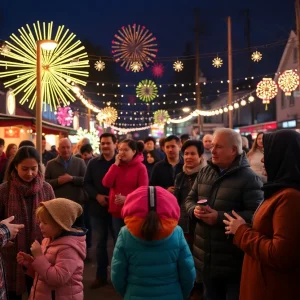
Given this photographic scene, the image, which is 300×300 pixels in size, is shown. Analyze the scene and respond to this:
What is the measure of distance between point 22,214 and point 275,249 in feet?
7.85

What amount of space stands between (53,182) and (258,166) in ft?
11.9

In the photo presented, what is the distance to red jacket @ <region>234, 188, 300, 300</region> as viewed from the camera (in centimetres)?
254

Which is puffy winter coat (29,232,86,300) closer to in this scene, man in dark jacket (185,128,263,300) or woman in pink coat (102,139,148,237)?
man in dark jacket (185,128,263,300)

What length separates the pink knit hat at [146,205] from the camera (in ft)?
9.23

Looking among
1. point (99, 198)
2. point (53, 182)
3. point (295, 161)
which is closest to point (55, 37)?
point (53, 182)

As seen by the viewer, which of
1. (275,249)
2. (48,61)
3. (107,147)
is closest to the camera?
(275,249)

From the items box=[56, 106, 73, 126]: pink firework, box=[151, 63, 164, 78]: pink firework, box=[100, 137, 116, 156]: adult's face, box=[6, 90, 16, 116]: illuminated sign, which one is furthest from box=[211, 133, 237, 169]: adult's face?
box=[56, 106, 73, 126]: pink firework

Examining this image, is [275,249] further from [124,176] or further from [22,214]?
[124,176]

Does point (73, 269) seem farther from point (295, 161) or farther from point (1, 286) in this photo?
Answer: point (295, 161)

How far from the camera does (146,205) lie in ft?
9.25

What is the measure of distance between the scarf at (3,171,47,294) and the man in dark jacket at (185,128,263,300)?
1.54m

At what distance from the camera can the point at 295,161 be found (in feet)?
8.70

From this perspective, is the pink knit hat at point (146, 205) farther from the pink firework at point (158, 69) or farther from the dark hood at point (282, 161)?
the pink firework at point (158, 69)

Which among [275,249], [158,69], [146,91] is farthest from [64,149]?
[146,91]
